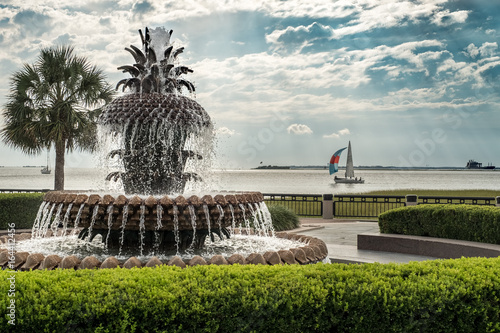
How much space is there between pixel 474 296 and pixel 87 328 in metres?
3.11

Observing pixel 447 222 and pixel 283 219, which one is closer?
pixel 447 222

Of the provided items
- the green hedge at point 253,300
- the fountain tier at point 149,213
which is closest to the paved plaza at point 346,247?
the fountain tier at point 149,213

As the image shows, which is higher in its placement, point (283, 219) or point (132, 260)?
point (132, 260)

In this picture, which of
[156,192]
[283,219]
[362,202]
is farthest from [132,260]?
[362,202]

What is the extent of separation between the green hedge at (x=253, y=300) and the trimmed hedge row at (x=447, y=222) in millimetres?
5604

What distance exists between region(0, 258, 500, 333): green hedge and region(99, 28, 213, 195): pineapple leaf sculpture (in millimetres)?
2374

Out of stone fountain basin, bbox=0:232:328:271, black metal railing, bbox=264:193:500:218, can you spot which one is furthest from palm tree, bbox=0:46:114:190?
stone fountain basin, bbox=0:232:328:271

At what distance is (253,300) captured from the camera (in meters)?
3.28

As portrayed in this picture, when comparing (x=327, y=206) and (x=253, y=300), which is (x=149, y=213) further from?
(x=327, y=206)

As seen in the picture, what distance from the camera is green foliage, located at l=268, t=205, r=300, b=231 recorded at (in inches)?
603

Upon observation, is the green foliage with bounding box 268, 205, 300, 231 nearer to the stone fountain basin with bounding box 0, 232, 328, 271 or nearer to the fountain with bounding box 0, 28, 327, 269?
the fountain with bounding box 0, 28, 327, 269

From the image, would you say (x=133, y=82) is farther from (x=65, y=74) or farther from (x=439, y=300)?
(x=65, y=74)

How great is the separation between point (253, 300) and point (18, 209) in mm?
13360

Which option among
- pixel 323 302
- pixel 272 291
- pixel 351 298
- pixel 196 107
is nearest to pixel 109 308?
pixel 272 291
